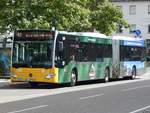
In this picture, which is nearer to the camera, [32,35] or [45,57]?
[45,57]

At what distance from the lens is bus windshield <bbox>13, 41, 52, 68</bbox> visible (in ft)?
91.2

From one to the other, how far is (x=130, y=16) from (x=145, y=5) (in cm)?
291

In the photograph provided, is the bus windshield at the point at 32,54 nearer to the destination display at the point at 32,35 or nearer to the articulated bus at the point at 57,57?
the articulated bus at the point at 57,57

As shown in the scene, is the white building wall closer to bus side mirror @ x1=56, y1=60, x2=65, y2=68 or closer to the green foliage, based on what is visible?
the green foliage

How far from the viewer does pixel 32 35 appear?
1110 inches

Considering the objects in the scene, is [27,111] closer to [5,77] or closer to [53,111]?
[53,111]

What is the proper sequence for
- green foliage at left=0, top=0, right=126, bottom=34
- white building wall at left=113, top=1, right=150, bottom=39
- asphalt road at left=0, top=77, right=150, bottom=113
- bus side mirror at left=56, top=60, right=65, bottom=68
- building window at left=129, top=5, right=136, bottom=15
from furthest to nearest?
building window at left=129, top=5, right=136, bottom=15 → white building wall at left=113, top=1, right=150, bottom=39 → green foliage at left=0, top=0, right=126, bottom=34 → bus side mirror at left=56, top=60, right=65, bottom=68 → asphalt road at left=0, top=77, right=150, bottom=113

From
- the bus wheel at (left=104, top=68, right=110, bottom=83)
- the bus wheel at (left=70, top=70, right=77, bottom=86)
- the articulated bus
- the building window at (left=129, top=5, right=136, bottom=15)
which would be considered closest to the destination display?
the articulated bus

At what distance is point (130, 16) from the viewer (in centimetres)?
9038

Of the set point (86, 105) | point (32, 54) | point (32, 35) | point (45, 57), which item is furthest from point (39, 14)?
point (86, 105)

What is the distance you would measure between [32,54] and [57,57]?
1.20 metres

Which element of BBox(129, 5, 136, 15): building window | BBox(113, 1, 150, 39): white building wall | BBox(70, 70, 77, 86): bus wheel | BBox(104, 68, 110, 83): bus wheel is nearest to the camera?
BBox(70, 70, 77, 86): bus wheel

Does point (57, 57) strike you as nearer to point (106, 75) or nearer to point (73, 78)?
point (73, 78)

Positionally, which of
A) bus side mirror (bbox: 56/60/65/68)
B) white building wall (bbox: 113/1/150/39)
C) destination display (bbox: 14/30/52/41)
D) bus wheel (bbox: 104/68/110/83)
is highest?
white building wall (bbox: 113/1/150/39)
